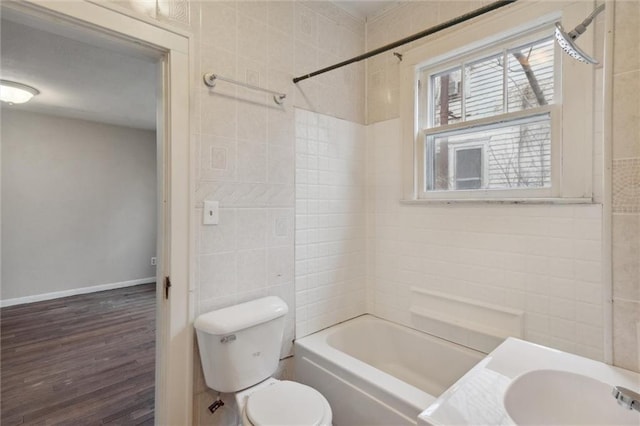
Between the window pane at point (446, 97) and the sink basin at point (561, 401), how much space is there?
1457 mm

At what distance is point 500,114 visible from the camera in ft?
5.48

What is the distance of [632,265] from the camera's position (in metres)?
0.87

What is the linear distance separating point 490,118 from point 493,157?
217mm

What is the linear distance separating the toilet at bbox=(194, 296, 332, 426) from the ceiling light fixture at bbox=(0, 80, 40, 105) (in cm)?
313

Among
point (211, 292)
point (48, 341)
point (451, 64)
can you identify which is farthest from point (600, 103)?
point (48, 341)

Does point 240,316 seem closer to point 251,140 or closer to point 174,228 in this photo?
point 174,228

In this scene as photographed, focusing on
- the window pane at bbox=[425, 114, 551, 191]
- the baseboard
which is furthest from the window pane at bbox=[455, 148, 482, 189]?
the baseboard

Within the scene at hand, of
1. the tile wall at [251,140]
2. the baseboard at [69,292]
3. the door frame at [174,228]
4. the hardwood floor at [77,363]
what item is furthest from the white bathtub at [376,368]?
the baseboard at [69,292]

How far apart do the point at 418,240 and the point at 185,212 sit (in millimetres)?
1402

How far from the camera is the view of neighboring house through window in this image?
1.55m

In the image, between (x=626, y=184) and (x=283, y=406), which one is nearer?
(x=626, y=184)

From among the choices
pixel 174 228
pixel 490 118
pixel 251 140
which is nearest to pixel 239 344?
pixel 174 228

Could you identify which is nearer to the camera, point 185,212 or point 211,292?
point 185,212

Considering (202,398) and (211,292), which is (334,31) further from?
(202,398)
